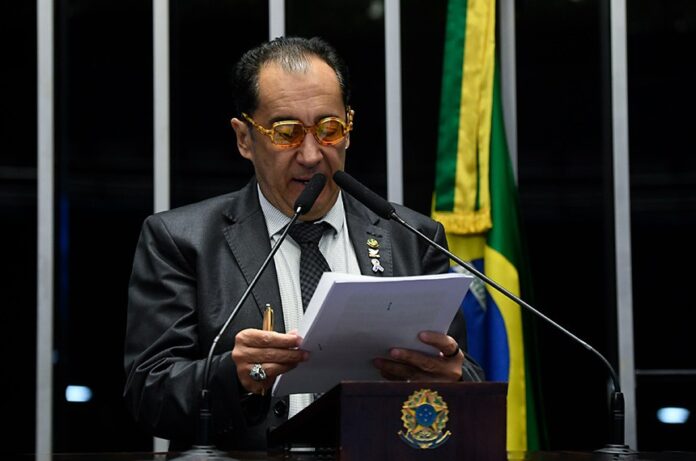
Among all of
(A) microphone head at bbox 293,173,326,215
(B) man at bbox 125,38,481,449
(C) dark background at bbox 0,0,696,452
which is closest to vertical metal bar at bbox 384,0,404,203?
(C) dark background at bbox 0,0,696,452

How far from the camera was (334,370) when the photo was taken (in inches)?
106

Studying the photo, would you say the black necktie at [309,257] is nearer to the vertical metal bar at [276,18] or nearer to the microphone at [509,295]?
the microphone at [509,295]

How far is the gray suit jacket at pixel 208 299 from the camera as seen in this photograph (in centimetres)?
290

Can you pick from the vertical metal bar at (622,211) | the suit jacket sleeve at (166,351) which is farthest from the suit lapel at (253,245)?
the vertical metal bar at (622,211)

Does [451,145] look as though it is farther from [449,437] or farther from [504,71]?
[449,437]

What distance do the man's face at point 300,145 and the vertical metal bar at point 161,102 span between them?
1671 millimetres

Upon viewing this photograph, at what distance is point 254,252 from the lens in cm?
321

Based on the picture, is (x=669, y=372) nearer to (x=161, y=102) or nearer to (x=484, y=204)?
(x=484, y=204)

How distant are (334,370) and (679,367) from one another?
8.29 feet

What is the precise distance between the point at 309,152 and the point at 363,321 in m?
0.73

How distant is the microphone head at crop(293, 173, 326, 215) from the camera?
278cm

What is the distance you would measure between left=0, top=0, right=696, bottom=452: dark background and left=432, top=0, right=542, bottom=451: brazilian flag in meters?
0.28

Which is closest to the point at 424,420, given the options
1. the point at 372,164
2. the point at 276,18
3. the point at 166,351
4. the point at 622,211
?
the point at 166,351

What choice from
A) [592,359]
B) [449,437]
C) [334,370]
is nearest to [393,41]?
[592,359]
